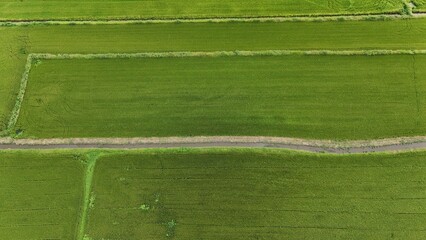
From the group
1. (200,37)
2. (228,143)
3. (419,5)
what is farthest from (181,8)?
(419,5)

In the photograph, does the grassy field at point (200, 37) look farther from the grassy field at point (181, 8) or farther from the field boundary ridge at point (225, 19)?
the grassy field at point (181, 8)

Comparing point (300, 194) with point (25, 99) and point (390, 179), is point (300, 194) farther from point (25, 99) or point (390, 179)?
point (25, 99)

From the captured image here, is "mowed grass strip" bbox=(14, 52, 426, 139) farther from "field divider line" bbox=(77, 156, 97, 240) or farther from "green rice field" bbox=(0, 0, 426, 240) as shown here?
"field divider line" bbox=(77, 156, 97, 240)

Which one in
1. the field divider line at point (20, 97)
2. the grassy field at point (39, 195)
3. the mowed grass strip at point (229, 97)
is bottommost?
the grassy field at point (39, 195)

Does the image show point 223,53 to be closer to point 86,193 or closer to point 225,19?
point 225,19

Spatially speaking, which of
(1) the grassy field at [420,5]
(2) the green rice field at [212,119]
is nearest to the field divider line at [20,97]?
(2) the green rice field at [212,119]

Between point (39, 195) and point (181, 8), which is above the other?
point (181, 8)
